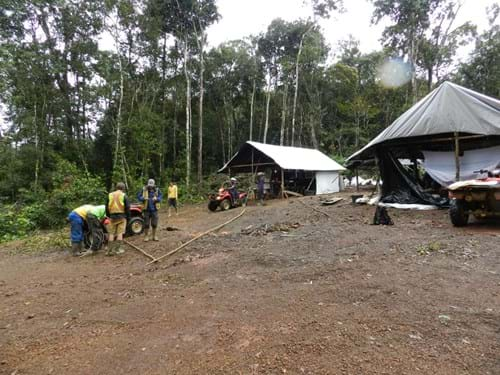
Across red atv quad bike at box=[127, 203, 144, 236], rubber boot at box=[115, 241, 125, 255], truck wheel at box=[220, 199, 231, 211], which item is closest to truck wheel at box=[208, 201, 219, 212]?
truck wheel at box=[220, 199, 231, 211]

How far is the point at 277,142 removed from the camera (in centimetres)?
3306

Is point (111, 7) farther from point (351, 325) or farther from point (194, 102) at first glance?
point (351, 325)

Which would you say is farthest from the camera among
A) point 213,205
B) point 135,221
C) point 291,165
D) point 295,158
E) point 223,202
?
point 295,158

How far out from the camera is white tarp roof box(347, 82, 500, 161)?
8.10 meters

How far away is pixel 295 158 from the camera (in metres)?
17.2

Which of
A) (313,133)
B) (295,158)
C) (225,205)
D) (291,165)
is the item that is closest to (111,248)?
(225,205)

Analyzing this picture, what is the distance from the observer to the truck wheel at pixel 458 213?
6195 mm

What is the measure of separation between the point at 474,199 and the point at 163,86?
23667 millimetres

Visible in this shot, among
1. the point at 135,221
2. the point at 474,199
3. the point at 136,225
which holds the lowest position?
the point at 136,225

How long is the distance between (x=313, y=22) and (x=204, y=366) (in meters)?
29.7

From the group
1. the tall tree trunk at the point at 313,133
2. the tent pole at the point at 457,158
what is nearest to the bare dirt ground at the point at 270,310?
the tent pole at the point at 457,158

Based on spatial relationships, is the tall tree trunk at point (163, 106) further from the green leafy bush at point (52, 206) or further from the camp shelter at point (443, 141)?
the camp shelter at point (443, 141)

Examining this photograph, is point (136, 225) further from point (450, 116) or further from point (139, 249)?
point (450, 116)

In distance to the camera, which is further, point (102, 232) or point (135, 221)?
point (135, 221)
